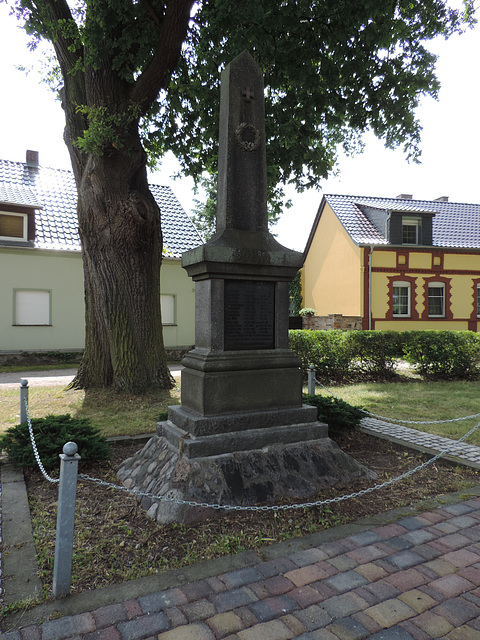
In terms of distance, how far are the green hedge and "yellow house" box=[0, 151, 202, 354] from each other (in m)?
7.69

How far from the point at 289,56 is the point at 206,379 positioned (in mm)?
7592

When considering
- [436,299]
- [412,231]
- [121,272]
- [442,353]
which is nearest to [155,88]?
[121,272]

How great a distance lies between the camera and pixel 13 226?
16312mm

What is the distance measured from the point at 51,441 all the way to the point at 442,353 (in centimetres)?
1085

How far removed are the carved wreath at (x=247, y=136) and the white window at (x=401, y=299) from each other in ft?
60.6

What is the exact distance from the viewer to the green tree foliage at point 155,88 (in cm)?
795

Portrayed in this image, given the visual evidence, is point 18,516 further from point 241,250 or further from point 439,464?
point 439,464

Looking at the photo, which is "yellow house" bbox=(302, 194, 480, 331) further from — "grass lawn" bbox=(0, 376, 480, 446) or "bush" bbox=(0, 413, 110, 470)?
"bush" bbox=(0, 413, 110, 470)

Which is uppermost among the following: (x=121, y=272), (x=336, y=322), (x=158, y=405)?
(x=121, y=272)

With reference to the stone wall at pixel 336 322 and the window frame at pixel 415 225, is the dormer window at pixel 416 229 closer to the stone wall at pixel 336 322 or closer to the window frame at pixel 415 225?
the window frame at pixel 415 225

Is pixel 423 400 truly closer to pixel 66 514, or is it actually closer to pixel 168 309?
pixel 66 514

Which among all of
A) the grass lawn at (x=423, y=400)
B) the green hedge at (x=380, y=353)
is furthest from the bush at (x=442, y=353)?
the grass lawn at (x=423, y=400)

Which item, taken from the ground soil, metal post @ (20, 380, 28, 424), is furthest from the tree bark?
the ground soil

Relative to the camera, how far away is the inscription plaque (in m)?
4.48
